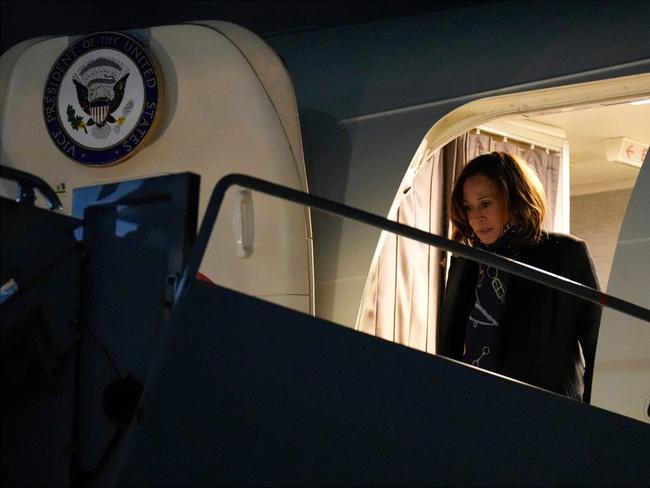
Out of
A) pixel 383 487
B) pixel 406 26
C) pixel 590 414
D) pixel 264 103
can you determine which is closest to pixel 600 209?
pixel 406 26

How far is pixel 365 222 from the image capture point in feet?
8.07

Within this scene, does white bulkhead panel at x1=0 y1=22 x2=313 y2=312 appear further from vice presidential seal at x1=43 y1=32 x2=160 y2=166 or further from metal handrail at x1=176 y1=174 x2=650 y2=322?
metal handrail at x1=176 y1=174 x2=650 y2=322

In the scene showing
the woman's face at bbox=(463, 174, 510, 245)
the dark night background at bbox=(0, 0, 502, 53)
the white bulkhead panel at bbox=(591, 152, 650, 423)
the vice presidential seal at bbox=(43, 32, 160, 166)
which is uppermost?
the dark night background at bbox=(0, 0, 502, 53)

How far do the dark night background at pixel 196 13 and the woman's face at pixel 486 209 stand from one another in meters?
0.81

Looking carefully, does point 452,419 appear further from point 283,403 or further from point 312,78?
point 312,78

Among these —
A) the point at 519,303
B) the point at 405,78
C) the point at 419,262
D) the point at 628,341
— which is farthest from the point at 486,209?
the point at 419,262

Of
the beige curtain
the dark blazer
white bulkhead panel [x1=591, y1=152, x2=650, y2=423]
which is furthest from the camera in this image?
the beige curtain

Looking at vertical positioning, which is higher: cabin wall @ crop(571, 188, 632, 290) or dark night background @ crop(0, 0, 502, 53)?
dark night background @ crop(0, 0, 502, 53)

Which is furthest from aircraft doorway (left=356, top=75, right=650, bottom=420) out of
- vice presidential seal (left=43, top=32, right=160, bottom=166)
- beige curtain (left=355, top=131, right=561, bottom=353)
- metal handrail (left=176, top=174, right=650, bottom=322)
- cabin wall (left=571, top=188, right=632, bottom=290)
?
vice presidential seal (left=43, top=32, right=160, bottom=166)

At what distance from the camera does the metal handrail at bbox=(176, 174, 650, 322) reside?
2.28 metres

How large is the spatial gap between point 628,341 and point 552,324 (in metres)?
0.29

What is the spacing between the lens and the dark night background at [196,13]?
4.20m

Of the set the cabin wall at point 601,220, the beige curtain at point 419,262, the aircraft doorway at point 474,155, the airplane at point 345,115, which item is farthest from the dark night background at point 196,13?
the cabin wall at point 601,220

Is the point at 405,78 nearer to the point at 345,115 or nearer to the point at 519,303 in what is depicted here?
the point at 345,115
